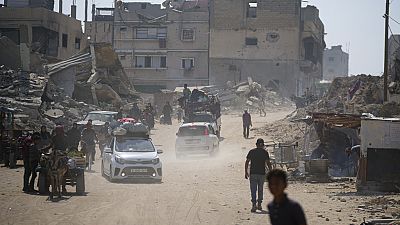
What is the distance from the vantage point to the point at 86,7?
3743 inches

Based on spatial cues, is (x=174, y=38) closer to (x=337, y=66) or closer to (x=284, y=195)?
(x=284, y=195)

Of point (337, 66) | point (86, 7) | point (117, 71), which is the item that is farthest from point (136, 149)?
point (337, 66)

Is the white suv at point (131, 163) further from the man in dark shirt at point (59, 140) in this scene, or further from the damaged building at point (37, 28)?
the damaged building at point (37, 28)

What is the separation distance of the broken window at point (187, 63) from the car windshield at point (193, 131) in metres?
50.8

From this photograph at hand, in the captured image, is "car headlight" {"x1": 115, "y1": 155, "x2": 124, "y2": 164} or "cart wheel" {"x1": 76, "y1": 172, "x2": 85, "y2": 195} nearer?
"cart wheel" {"x1": 76, "y1": 172, "x2": 85, "y2": 195}

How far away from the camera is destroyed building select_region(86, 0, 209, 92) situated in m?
83.2

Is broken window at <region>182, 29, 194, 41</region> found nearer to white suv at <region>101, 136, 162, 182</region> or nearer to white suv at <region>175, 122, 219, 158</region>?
white suv at <region>175, 122, 219, 158</region>

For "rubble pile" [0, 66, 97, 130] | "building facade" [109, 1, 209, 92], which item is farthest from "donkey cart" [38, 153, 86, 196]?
"building facade" [109, 1, 209, 92]

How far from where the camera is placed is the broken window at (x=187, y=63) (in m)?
83.7

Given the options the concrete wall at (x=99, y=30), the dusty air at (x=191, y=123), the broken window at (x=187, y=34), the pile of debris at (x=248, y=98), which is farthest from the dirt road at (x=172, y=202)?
the concrete wall at (x=99, y=30)

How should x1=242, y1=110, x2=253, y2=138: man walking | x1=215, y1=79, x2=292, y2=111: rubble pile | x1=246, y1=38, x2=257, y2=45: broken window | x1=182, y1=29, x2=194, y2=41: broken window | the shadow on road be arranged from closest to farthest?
1. the shadow on road
2. x1=242, y1=110, x2=253, y2=138: man walking
3. x1=215, y1=79, x2=292, y2=111: rubble pile
4. x1=246, y1=38, x2=257, y2=45: broken window
5. x1=182, y1=29, x2=194, y2=41: broken window

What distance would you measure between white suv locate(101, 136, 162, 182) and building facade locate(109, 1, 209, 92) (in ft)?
194

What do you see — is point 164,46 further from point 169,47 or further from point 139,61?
point 139,61

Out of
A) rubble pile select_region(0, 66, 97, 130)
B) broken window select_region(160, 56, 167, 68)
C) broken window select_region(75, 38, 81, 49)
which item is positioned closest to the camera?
rubble pile select_region(0, 66, 97, 130)
